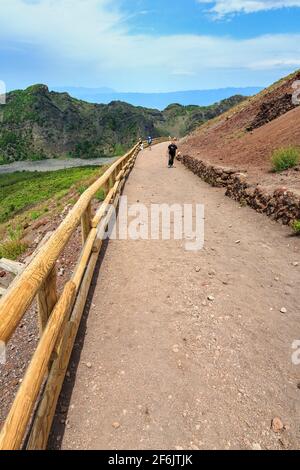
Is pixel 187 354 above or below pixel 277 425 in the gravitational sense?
above

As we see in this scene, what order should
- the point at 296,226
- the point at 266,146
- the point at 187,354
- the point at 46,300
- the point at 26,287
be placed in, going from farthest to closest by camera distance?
the point at 266,146, the point at 296,226, the point at 187,354, the point at 46,300, the point at 26,287

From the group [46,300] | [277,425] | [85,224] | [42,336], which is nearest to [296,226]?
[85,224]

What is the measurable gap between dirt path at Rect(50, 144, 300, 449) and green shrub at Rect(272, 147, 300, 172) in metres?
6.22

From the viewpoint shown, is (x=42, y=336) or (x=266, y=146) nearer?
(x=42, y=336)

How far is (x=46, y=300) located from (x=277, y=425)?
2.78 meters

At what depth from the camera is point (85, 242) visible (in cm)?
642

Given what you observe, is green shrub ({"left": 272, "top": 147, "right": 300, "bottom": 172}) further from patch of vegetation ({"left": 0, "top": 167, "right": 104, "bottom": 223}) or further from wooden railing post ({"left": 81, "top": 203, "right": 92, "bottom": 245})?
patch of vegetation ({"left": 0, "top": 167, "right": 104, "bottom": 223})

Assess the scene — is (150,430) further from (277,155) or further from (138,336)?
(277,155)

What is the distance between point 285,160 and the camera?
1316cm

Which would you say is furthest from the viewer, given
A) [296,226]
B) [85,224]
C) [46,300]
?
[296,226]

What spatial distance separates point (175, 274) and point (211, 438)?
3.65m

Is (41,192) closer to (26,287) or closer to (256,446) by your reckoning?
(26,287)

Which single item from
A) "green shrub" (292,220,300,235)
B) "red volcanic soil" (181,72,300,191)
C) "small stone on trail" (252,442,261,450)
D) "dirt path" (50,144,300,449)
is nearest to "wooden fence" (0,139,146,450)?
"dirt path" (50,144,300,449)
